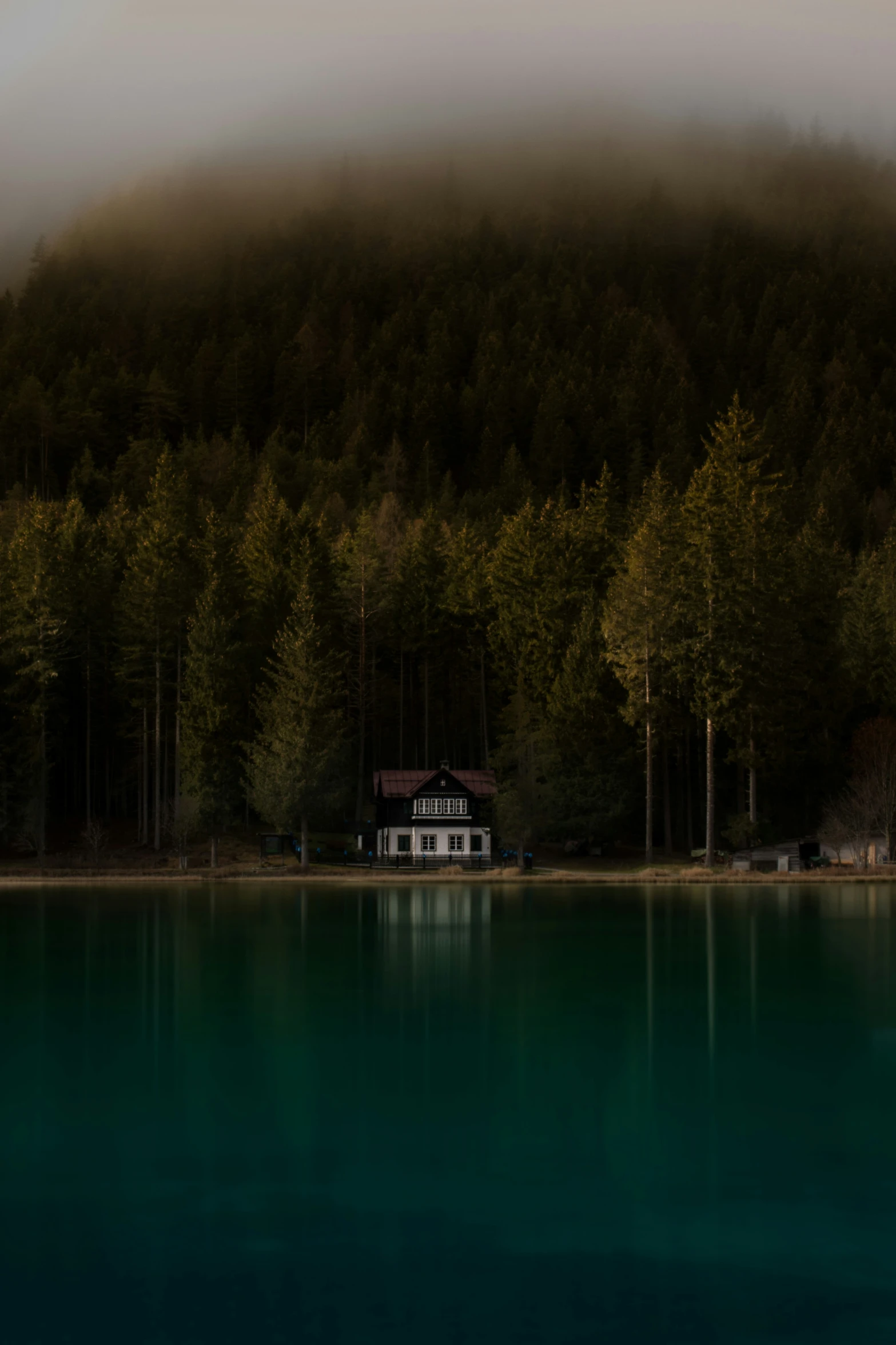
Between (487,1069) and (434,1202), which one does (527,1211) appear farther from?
(487,1069)

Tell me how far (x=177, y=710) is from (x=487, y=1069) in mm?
51966

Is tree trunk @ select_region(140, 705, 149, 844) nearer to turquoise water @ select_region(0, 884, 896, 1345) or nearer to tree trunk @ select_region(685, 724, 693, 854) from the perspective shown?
tree trunk @ select_region(685, 724, 693, 854)

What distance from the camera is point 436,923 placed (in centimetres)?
4247

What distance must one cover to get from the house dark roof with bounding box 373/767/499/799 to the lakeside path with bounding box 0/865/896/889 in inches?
252

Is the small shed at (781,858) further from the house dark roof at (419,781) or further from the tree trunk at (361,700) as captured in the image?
the tree trunk at (361,700)

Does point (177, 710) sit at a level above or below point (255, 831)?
above

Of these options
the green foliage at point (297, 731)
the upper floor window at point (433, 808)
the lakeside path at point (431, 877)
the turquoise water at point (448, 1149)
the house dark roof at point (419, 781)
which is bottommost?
the lakeside path at point (431, 877)

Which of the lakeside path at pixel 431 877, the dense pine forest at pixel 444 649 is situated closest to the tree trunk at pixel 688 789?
the dense pine forest at pixel 444 649

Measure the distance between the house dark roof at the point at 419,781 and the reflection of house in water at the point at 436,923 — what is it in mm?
9885

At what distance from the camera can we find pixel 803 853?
220 feet

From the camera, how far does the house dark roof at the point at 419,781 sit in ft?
230

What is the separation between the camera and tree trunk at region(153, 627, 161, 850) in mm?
68625

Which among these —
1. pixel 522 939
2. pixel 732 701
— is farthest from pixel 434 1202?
pixel 732 701

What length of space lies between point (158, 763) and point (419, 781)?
13144 millimetres
